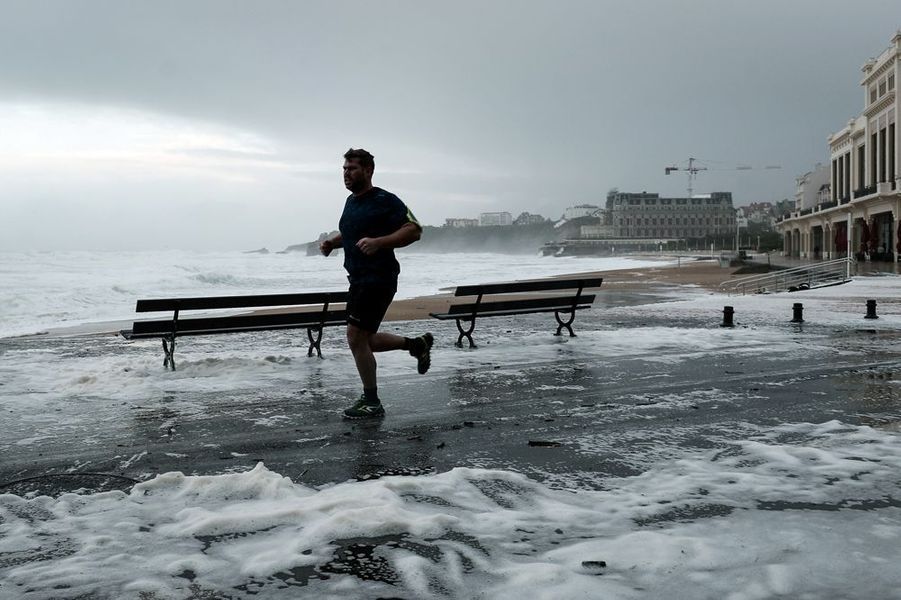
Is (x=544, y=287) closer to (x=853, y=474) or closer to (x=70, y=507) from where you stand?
(x=853, y=474)

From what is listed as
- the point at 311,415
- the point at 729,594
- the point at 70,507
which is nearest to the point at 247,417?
the point at 311,415

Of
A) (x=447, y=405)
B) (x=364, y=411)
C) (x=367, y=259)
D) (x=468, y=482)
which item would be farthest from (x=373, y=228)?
(x=468, y=482)

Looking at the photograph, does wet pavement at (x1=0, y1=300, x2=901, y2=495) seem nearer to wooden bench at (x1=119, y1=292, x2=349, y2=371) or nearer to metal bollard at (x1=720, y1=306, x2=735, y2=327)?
wooden bench at (x1=119, y1=292, x2=349, y2=371)

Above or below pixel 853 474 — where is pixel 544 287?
above

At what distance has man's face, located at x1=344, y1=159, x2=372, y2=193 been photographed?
6.14 meters

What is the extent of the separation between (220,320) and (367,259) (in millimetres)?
3591

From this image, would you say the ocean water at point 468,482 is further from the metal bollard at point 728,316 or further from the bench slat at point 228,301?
the metal bollard at point 728,316

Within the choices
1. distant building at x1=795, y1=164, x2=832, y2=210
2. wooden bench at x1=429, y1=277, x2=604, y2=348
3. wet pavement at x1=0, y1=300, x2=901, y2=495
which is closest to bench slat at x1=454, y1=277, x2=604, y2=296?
wooden bench at x1=429, y1=277, x2=604, y2=348

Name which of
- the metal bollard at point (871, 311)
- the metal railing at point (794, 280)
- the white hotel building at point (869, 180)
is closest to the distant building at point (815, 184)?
the white hotel building at point (869, 180)

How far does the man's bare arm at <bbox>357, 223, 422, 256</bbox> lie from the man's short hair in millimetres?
605

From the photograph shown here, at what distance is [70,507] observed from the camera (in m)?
3.90

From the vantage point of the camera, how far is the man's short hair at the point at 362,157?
614 centimetres

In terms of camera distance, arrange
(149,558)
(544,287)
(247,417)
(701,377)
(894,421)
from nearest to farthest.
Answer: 1. (149,558)
2. (894,421)
3. (247,417)
4. (701,377)
5. (544,287)

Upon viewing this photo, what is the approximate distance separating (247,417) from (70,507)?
2303 mm
